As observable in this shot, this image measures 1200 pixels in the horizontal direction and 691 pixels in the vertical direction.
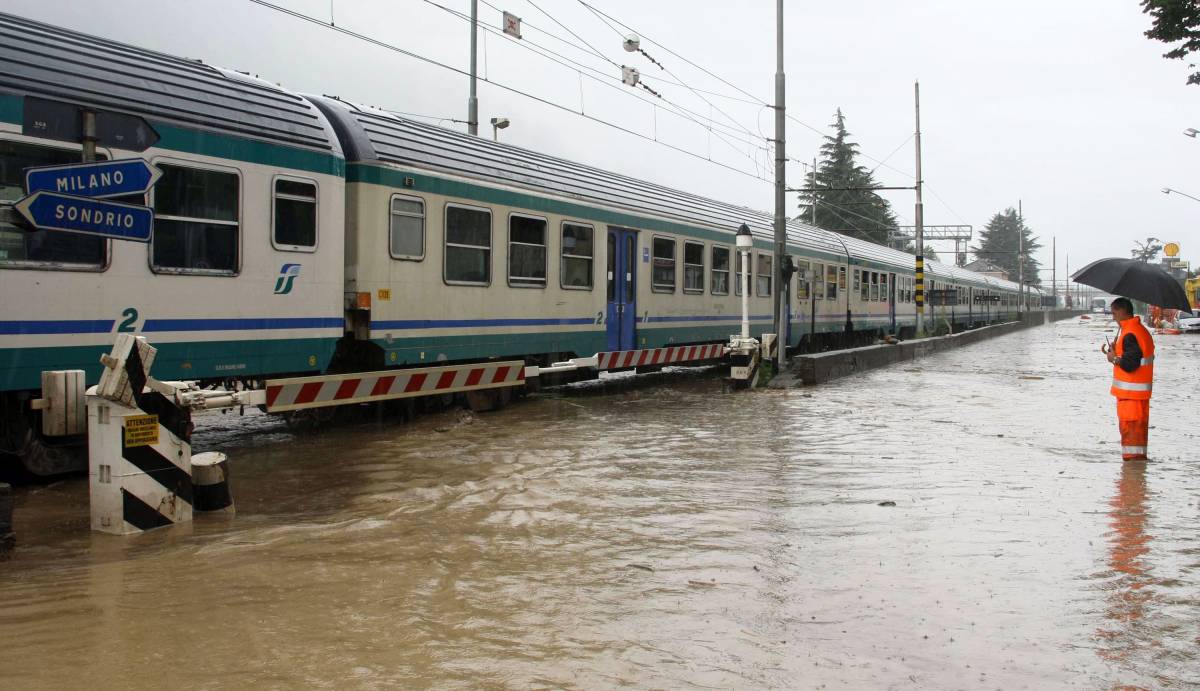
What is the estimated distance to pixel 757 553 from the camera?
596cm

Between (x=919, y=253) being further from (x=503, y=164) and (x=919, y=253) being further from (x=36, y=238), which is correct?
(x=36, y=238)

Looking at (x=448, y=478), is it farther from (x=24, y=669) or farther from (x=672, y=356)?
(x=672, y=356)

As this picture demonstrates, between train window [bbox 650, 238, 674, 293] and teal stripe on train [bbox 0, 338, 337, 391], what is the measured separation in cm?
779

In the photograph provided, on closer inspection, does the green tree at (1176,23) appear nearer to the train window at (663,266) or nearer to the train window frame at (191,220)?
the train window at (663,266)

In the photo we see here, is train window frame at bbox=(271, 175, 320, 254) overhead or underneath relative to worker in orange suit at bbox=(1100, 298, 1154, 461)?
overhead

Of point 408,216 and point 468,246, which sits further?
point 468,246

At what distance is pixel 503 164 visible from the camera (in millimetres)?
13273

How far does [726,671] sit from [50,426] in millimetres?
5396

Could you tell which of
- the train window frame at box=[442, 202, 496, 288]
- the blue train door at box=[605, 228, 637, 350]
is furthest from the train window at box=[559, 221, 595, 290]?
the train window frame at box=[442, 202, 496, 288]

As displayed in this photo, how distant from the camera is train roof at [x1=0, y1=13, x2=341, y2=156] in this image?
7.68 metres

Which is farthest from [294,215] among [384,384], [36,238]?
[36,238]

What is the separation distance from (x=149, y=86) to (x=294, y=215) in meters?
1.84

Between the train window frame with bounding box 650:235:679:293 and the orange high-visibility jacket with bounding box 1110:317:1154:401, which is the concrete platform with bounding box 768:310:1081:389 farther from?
the orange high-visibility jacket with bounding box 1110:317:1154:401

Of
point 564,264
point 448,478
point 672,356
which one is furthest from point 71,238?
point 672,356
